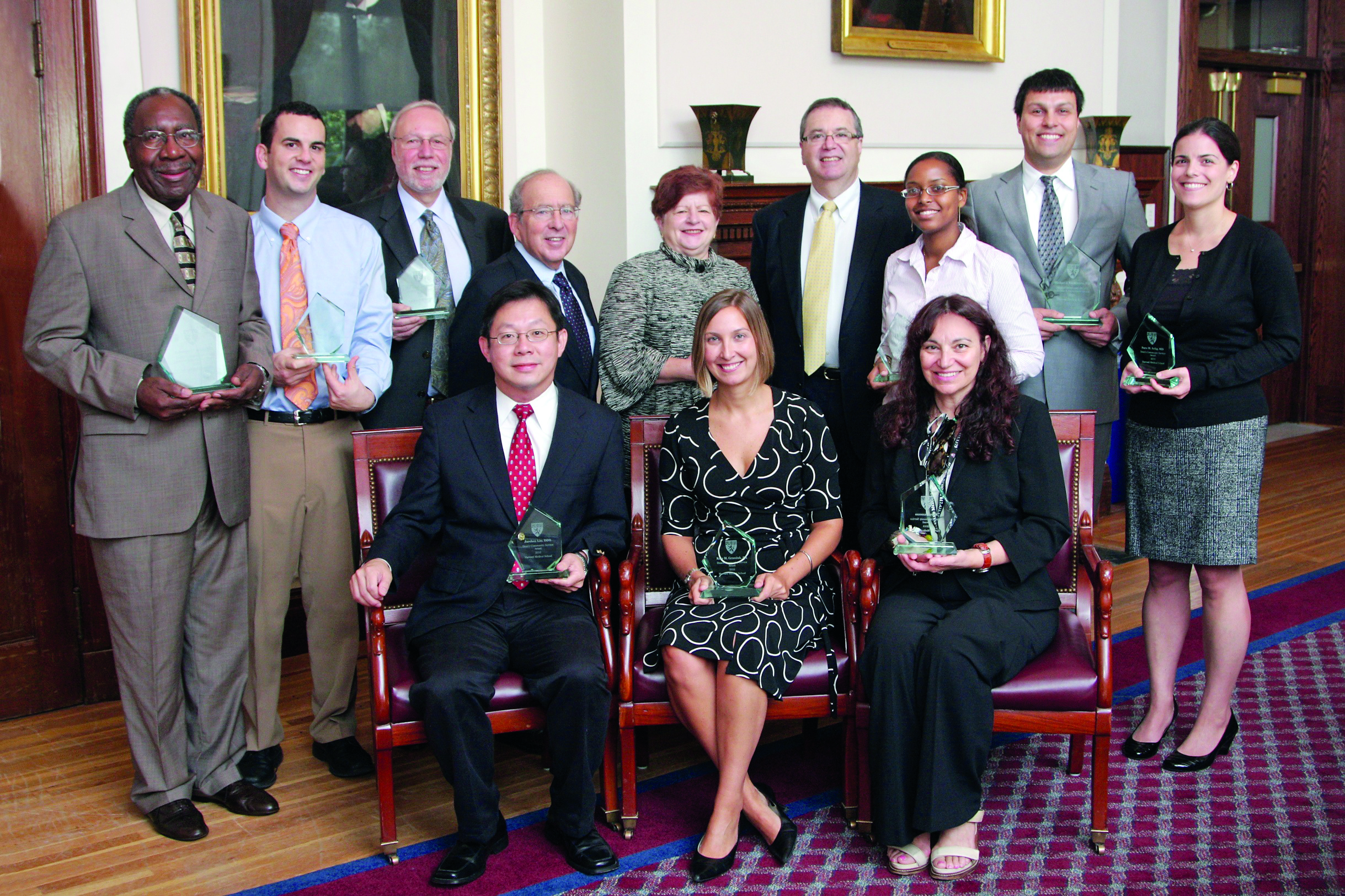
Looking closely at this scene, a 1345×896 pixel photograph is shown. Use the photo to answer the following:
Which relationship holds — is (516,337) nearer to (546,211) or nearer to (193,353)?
(546,211)

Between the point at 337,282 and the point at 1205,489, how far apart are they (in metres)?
2.54

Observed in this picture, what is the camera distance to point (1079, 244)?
3.60 meters

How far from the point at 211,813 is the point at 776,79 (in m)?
3.91

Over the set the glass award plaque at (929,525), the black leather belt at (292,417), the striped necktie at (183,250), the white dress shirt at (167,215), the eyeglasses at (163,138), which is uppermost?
the eyeglasses at (163,138)

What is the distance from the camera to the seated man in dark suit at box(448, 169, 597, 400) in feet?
11.3

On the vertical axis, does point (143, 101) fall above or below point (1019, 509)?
above

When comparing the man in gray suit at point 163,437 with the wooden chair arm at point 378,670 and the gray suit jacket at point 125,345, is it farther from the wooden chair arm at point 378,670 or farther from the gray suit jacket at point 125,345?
the wooden chair arm at point 378,670

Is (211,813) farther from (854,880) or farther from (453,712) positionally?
(854,880)

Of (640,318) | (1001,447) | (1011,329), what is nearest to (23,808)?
(640,318)

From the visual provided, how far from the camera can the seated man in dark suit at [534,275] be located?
3434 mm

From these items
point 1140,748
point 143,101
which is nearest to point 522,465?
point 143,101

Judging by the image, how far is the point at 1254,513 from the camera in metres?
3.34

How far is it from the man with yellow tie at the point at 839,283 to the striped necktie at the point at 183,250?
1737 millimetres

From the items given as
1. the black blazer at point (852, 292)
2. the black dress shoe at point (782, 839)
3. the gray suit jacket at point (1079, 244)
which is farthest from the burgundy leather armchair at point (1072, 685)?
the black blazer at point (852, 292)
